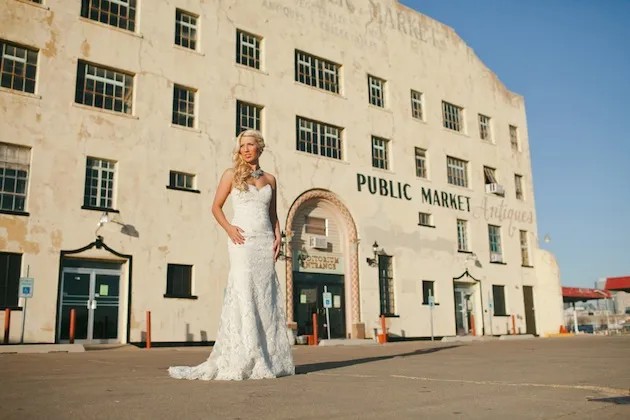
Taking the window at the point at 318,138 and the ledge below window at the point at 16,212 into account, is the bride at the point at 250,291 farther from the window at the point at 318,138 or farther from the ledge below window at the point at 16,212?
the window at the point at 318,138

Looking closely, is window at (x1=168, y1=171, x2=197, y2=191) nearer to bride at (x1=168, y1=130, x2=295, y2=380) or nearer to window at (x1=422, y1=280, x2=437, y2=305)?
window at (x1=422, y1=280, x2=437, y2=305)

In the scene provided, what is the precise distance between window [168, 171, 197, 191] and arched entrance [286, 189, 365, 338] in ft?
14.0

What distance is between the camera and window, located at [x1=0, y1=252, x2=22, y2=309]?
54.2ft

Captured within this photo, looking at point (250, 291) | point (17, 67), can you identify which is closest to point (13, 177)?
point (17, 67)

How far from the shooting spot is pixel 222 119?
21953mm

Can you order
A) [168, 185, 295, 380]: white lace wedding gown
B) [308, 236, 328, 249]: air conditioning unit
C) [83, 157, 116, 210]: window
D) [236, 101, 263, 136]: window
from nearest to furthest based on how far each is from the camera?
[168, 185, 295, 380]: white lace wedding gown < [83, 157, 116, 210]: window < [236, 101, 263, 136]: window < [308, 236, 328, 249]: air conditioning unit

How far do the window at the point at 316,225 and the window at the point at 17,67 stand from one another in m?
11.4

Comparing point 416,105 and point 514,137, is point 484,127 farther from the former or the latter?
point 416,105

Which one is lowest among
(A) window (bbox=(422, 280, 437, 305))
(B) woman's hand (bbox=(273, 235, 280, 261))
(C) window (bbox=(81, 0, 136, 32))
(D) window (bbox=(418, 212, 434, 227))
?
(B) woman's hand (bbox=(273, 235, 280, 261))

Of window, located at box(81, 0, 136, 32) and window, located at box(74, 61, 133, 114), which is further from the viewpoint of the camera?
window, located at box(81, 0, 136, 32)

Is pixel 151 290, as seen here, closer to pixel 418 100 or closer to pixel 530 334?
pixel 418 100

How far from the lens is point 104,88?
64.1 ft

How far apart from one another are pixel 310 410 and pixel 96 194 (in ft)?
54.6

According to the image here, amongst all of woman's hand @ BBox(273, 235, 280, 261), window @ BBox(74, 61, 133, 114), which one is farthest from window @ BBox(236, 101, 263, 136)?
woman's hand @ BBox(273, 235, 280, 261)
